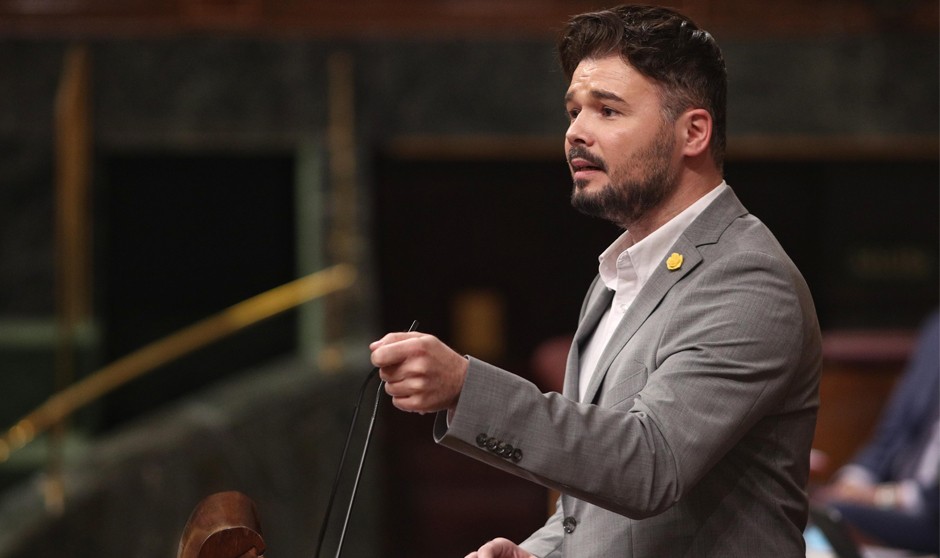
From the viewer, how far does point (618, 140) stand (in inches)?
58.6

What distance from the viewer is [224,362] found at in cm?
486

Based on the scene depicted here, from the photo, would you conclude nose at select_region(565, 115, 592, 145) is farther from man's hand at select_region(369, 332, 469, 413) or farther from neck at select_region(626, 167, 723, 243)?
man's hand at select_region(369, 332, 469, 413)

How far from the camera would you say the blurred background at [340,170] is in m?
5.07

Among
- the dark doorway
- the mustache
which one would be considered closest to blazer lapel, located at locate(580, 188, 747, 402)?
the mustache

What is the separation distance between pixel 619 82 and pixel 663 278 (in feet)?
0.81

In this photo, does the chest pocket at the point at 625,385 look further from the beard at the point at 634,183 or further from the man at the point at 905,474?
the man at the point at 905,474

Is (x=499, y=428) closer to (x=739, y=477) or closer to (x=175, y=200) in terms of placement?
(x=739, y=477)

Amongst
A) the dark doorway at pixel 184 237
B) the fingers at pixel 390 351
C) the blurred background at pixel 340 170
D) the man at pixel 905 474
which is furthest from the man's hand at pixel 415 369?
the dark doorway at pixel 184 237

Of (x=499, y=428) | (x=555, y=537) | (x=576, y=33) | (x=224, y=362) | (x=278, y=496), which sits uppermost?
(x=576, y=33)

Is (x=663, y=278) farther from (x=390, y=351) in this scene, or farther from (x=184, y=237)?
(x=184, y=237)

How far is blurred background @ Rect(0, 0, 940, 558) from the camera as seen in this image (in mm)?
5074

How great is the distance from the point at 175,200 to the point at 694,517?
179 inches

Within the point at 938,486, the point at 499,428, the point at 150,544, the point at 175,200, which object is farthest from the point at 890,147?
the point at 499,428

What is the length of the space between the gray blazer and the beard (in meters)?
0.07
